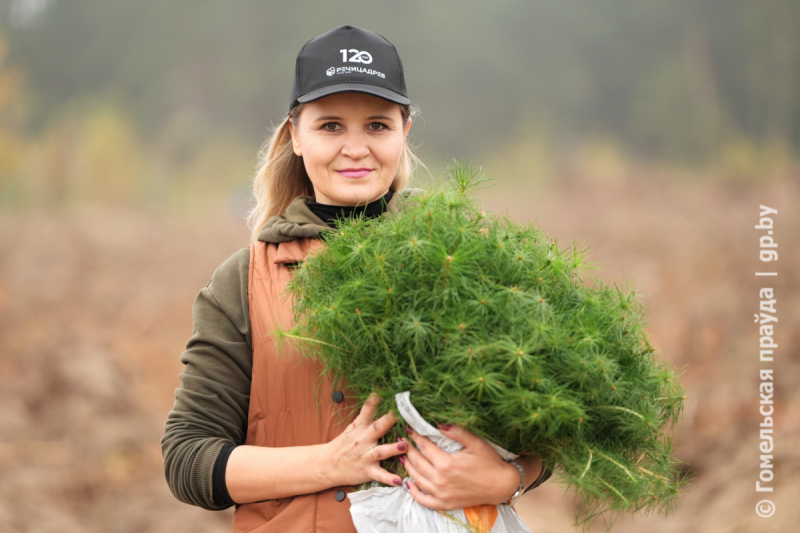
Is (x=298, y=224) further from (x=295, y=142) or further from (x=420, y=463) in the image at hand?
(x=420, y=463)

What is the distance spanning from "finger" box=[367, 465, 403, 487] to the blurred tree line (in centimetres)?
670

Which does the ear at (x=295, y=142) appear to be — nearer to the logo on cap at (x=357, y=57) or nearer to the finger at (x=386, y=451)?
the logo on cap at (x=357, y=57)

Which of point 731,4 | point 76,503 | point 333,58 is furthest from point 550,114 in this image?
point 333,58

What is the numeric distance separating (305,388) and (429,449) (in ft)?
1.02

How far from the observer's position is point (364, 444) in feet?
4.36

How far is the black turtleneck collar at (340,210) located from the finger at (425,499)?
65 cm

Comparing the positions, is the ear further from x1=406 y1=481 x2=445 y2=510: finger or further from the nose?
x1=406 y1=481 x2=445 y2=510: finger

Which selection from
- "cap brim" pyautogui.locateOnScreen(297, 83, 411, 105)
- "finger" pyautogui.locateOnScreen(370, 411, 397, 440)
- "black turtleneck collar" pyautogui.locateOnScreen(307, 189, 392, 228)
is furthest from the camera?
"black turtleneck collar" pyautogui.locateOnScreen(307, 189, 392, 228)

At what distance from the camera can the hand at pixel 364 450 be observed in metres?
1.32

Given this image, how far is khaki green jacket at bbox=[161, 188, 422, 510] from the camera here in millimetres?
1441

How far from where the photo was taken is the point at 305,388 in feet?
4.76

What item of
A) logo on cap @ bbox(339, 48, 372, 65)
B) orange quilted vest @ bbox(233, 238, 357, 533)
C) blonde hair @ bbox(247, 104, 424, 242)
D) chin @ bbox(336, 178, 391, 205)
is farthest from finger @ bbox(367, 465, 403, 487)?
logo on cap @ bbox(339, 48, 372, 65)

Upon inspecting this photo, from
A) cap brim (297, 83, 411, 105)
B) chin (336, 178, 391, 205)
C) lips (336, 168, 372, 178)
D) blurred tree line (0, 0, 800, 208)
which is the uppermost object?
blurred tree line (0, 0, 800, 208)

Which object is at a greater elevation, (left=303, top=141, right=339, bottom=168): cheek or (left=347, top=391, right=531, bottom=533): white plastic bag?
(left=303, top=141, right=339, bottom=168): cheek
